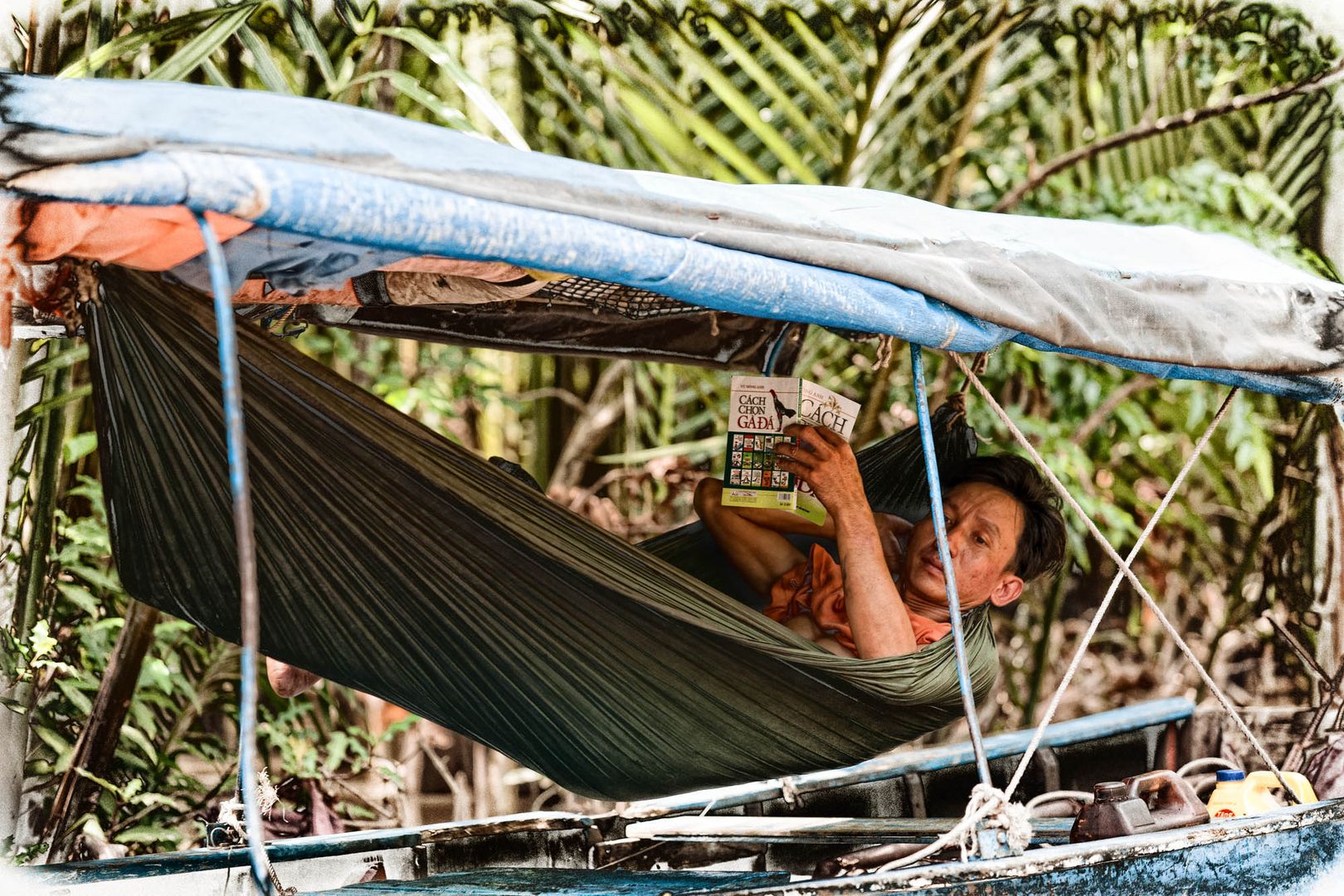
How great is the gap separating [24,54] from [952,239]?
1.99 meters

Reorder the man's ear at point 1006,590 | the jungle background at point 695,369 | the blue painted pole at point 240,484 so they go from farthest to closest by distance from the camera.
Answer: the jungle background at point 695,369 < the man's ear at point 1006,590 < the blue painted pole at point 240,484

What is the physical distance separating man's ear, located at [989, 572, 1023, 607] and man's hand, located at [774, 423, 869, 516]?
0.42 metres

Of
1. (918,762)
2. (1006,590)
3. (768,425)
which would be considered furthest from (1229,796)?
(768,425)

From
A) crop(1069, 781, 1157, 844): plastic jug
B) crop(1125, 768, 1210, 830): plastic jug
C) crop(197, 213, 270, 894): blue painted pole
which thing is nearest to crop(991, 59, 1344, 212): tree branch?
crop(1125, 768, 1210, 830): plastic jug

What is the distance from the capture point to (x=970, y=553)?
8.21 feet

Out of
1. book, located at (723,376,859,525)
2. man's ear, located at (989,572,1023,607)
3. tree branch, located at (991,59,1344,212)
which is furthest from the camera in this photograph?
tree branch, located at (991,59,1344,212)

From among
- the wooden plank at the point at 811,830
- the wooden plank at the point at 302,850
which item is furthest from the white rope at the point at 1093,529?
the wooden plank at the point at 302,850

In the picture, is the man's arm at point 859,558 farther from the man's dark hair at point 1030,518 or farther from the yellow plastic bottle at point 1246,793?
the yellow plastic bottle at point 1246,793

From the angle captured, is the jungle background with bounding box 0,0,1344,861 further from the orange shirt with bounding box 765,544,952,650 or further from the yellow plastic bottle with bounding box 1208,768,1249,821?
the yellow plastic bottle with bounding box 1208,768,1249,821

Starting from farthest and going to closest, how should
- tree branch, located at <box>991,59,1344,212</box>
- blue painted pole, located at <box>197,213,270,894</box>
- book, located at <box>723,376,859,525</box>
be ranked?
tree branch, located at <box>991,59,1344,212</box>
book, located at <box>723,376,859,525</box>
blue painted pole, located at <box>197,213,270,894</box>

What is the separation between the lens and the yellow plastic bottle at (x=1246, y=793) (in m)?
2.44

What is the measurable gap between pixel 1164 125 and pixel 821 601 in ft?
6.85

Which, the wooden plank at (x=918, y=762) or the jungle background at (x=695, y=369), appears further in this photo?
the jungle background at (x=695, y=369)

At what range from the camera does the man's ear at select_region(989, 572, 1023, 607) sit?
254 cm
